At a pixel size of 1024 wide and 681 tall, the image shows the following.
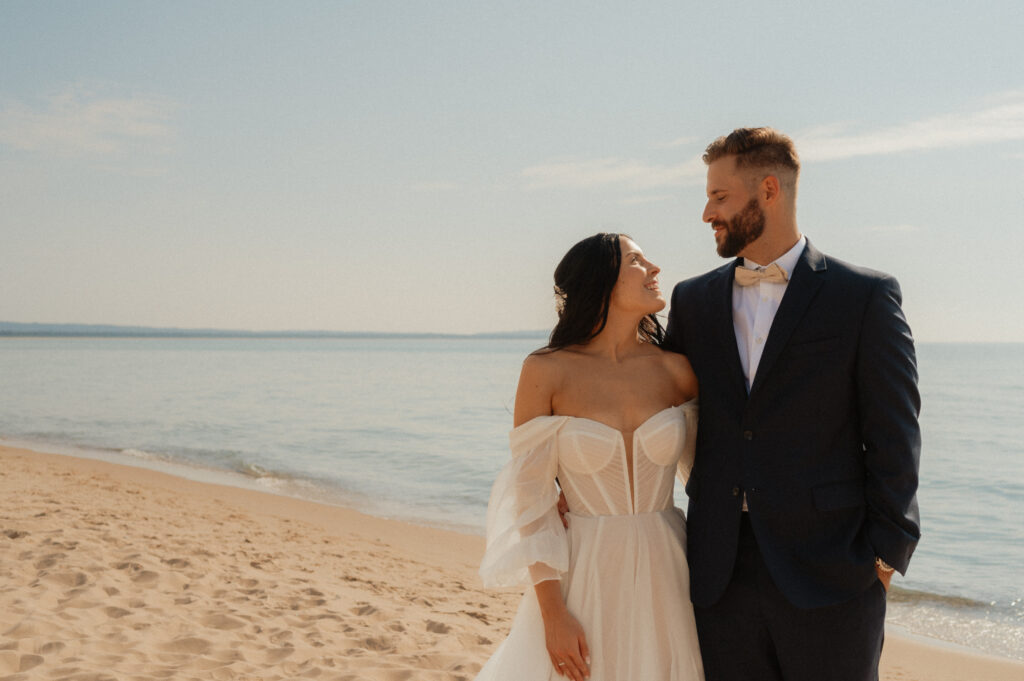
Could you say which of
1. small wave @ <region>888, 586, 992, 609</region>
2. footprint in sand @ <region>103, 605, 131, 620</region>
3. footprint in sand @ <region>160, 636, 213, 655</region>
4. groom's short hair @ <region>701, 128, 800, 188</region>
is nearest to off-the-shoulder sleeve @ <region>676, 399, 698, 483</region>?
groom's short hair @ <region>701, 128, 800, 188</region>

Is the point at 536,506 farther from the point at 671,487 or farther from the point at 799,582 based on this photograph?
the point at 799,582

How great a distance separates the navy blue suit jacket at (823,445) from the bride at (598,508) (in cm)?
20

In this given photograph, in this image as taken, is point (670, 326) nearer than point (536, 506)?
No

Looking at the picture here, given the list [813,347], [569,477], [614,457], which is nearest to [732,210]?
[813,347]

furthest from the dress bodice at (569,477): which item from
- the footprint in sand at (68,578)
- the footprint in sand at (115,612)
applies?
the footprint in sand at (68,578)

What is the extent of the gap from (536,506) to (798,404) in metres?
0.93

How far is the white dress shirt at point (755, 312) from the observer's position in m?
2.79

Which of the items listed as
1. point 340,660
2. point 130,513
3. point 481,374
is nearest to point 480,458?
point 130,513

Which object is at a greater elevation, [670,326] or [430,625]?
[670,326]

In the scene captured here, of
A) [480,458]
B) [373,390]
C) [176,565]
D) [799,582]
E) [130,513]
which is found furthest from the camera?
[373,390]

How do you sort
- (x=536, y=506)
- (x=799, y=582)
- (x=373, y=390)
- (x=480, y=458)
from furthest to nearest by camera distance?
1. (x=373, y=390)
2. (x=480, y=458)
3. (x=536, y=506)
4. (x=799, y=582)

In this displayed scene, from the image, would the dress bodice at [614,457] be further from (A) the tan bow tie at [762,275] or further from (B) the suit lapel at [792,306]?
(A) the tan bow tie at [762,275]

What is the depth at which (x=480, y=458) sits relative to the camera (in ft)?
52.1

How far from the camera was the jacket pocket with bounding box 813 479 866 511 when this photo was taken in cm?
258
